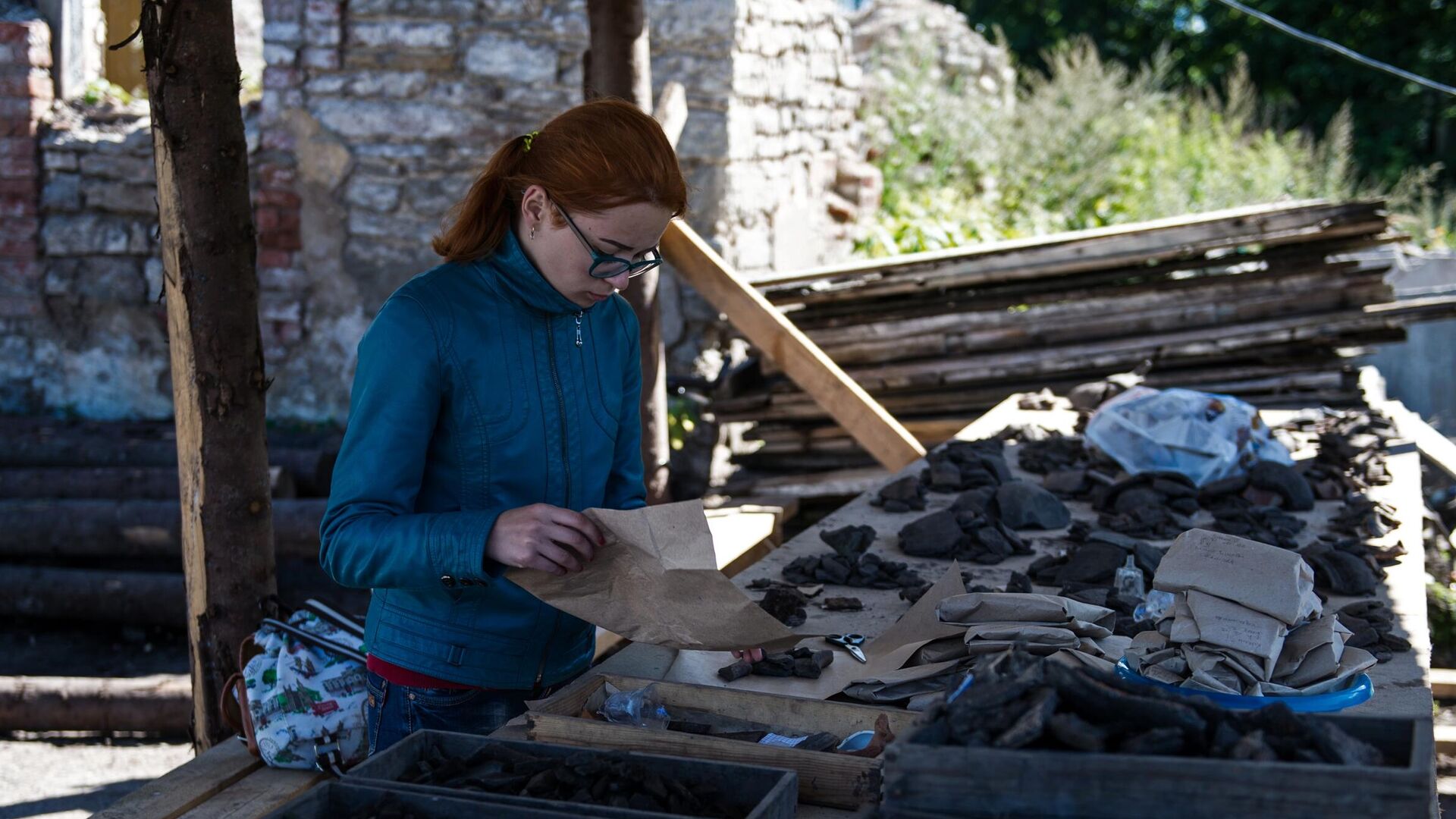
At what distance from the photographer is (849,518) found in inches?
164

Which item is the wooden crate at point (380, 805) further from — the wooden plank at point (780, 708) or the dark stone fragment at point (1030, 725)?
the wooden plank at point (780, 708)

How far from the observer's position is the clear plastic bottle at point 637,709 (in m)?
2.17

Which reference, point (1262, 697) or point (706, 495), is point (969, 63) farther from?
point (1262, 697)

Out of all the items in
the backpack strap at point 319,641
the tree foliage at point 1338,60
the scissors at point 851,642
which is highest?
the tree foliage at point 1338,60

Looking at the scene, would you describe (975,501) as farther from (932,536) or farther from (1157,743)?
(1157,743)

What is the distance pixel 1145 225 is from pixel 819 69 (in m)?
3.10

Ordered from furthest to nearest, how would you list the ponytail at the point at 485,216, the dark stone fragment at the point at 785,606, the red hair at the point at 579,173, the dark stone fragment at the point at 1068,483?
the dark stone fragment at the point at 1068,483 < the dark stone fragment at the point at 785,606 < the ponytail at the point at 485,216 < the red hair at the point at 579,173

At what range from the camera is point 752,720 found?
7.11ft

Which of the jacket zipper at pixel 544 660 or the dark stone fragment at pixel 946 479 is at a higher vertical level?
the jacket zipper at pixel 544 660

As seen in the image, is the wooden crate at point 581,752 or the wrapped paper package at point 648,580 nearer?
the wooden crate at point 581,752

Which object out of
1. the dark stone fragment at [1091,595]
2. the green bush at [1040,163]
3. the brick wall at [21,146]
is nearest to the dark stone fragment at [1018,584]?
the dark stone fragment at [1091,595]

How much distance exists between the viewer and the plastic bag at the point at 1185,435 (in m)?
4.58

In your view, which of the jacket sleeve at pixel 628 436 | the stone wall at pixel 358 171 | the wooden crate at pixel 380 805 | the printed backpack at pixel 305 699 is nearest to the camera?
the wooden crate at pixel 380 805

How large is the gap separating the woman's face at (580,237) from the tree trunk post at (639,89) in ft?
8.98
